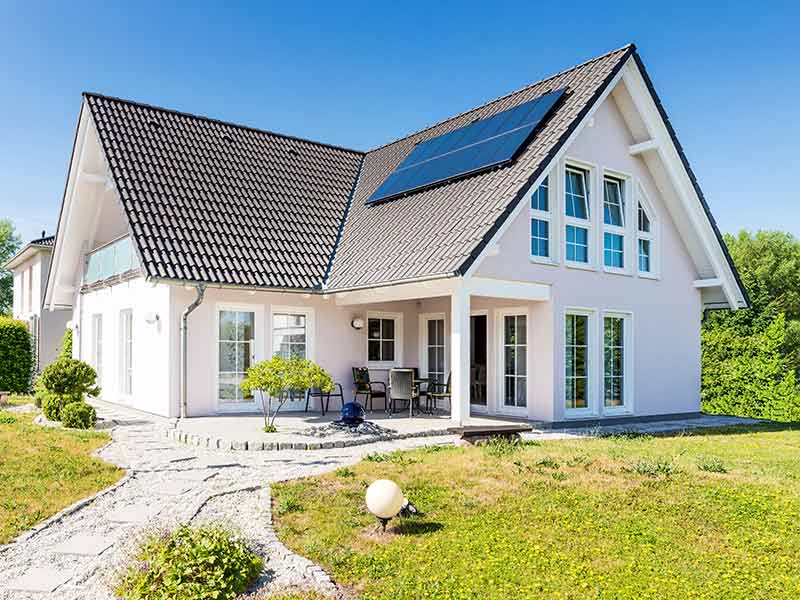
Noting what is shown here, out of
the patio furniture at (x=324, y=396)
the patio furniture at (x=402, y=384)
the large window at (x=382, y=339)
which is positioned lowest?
the patio furniture at (x=324, y=396)

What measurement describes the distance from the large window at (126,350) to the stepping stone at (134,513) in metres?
10.5

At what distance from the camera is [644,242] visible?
54.5ft

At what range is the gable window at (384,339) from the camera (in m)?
17.2

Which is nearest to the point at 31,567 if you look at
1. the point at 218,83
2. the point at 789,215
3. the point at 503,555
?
the point at 503,555

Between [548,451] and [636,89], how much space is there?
29.9 ft

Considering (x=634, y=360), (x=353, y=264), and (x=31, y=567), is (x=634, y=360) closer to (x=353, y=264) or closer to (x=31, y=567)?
(x=353, y=264)

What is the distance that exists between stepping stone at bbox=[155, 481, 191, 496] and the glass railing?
27.6 ft

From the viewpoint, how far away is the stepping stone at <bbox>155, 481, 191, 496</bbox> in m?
7.96

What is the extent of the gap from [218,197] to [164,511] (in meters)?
10.4

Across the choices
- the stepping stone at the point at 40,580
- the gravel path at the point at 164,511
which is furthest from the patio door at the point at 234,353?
the stepping stone at the point at 40,580

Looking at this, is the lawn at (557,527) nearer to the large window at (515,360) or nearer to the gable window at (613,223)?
the large window at (515,360)

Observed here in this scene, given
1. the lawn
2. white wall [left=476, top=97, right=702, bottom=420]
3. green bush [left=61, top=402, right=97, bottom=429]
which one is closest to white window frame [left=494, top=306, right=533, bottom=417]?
white wall [left=476, top=97, right=702, bottom=420]

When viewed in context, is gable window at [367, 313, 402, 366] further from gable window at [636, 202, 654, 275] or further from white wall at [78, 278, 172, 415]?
gable window at [636, 202, 654, 275]

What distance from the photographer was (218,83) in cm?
2272
